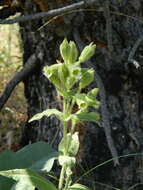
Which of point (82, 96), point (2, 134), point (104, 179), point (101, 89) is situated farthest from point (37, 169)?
point (2, 134)

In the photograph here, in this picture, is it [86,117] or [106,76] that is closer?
[86,117]

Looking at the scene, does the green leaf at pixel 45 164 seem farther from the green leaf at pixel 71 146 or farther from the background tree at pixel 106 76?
the background tree at pixel 106 76

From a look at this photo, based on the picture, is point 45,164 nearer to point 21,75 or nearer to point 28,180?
point 28,180

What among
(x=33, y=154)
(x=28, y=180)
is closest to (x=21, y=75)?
(x=33, y=154)

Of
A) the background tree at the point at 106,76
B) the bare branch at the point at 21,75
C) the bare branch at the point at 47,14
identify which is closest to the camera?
the bare branch at the point at 47,14

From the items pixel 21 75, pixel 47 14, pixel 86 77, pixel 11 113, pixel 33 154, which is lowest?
pixel 11 113

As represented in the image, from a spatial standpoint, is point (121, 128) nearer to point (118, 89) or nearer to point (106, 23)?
point (118, 89)

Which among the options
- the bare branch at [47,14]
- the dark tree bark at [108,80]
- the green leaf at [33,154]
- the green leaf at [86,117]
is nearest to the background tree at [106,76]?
the dark tree bark at [108,80]

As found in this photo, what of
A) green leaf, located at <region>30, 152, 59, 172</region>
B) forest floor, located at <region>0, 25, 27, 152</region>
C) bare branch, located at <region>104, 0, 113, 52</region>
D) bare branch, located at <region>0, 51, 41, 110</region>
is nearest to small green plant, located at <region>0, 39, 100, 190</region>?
green leaf, located at <region>30, 152, 59, 172</region>

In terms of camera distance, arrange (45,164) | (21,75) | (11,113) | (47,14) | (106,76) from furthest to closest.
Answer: (11,113), (21,75), (106,76), (47,14), (45,164)
